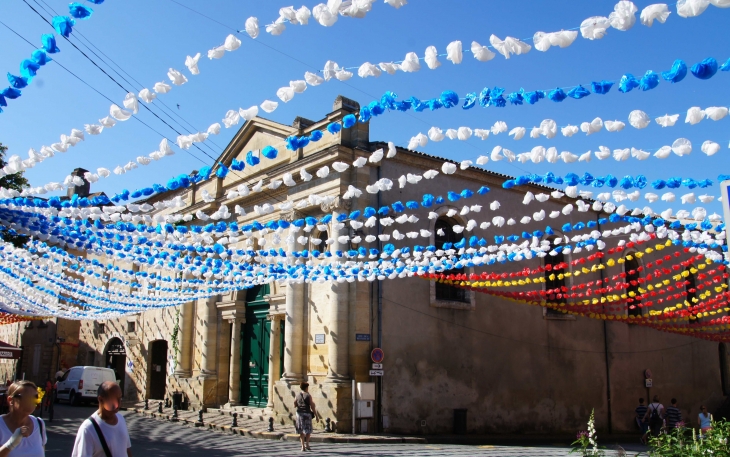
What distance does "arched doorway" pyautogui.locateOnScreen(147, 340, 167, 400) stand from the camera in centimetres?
2428

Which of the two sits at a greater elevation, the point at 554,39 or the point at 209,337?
the point at 554,39

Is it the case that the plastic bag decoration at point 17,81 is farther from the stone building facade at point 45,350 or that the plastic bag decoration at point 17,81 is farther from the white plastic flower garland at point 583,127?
the stone building facade at point 45,350

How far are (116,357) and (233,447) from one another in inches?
667

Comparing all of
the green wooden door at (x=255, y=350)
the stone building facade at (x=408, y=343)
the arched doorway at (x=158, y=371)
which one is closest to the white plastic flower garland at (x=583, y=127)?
the stone building facade at (x=408, y=343)

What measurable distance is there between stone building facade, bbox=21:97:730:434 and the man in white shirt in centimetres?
944

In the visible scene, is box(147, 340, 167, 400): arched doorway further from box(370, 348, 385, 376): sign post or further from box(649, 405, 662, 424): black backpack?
box(649, 405, 662, 424): black backpack

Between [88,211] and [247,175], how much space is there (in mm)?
11131

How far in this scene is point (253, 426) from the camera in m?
16.1

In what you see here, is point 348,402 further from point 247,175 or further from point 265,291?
point 247,175

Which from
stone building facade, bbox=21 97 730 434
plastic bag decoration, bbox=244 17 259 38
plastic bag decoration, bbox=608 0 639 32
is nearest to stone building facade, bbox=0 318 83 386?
stone building facade, bbox=21 97 730 434

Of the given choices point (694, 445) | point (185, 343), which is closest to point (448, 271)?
point (185, 343)

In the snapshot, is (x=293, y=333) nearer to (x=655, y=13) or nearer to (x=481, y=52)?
(x=481, y=52)

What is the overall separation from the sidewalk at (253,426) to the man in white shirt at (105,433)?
10.0 metres

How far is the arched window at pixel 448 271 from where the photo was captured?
57.7ft
